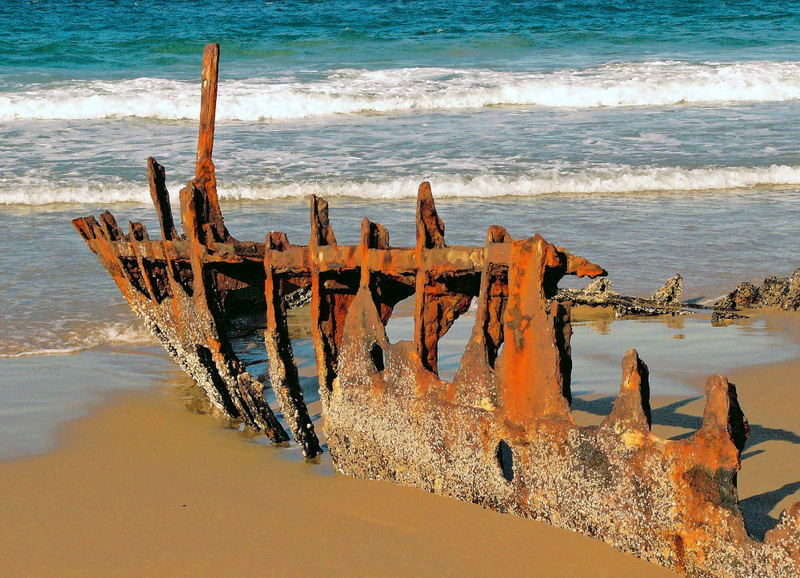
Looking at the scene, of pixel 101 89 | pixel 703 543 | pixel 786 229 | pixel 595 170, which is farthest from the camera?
pixel 101 89

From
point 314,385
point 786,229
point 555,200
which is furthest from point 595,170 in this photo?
point 314,385

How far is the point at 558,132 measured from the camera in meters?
15.1

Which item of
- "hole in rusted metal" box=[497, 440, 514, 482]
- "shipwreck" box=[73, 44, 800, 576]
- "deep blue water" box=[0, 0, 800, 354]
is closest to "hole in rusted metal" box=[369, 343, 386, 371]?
"shipwreck" box=[73, 44, 800, 576]

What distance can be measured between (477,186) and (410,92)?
739 centimetres

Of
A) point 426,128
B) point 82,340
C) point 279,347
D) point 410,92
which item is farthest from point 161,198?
point 410,92

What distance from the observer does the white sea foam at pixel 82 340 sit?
18.9 ft

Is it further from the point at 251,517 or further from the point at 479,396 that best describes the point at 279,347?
the point at 479,396

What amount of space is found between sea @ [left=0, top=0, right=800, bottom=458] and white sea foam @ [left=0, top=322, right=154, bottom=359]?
0.8 inches

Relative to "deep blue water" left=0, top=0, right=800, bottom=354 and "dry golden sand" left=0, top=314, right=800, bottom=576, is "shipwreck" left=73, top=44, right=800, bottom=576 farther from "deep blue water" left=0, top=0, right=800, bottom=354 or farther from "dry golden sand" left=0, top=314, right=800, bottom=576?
"deep blue water" left=0, top=0, right=800, bottom=354

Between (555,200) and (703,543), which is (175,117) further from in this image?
(703,543)

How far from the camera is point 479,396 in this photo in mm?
2973

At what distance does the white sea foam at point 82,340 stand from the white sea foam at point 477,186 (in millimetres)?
5051

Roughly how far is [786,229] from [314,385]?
594 centimetres

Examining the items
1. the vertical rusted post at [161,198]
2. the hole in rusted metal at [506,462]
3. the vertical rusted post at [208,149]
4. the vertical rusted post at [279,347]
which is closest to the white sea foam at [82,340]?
the vertical rusted post at [208,149]
